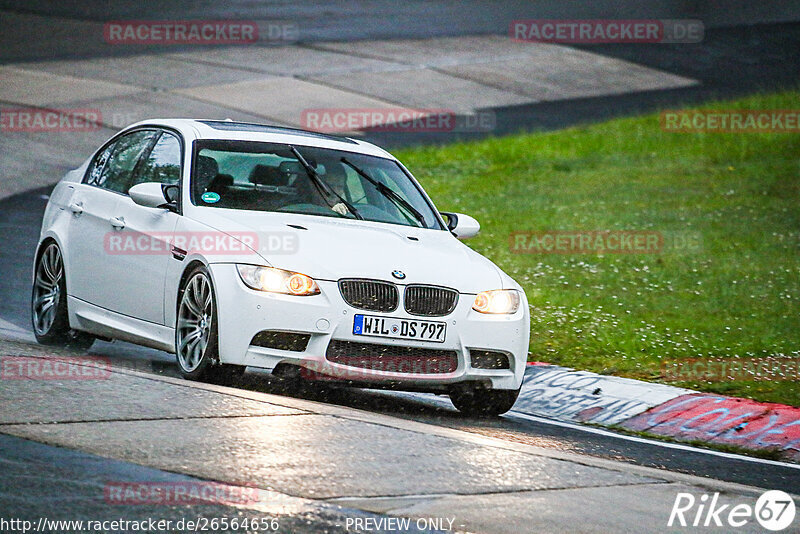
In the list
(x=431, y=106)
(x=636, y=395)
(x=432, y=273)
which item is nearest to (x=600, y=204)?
(x=431, y=106)

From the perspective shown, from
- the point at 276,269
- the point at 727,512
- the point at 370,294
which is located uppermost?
the point at 276,269

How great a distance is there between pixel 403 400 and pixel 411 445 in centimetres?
274

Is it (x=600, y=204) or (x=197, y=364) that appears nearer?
(x=197, y=364)

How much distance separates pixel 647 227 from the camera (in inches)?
719

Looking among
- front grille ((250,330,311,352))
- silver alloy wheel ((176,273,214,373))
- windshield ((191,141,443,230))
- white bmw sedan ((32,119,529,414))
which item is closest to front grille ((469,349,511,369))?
white bmw sedan ((32,119,529,414))

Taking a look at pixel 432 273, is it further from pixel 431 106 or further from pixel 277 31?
pixel 277 31

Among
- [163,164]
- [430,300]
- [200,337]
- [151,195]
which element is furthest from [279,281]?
[163,164]

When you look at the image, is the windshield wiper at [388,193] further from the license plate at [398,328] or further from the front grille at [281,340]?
the front grille at [281,340]

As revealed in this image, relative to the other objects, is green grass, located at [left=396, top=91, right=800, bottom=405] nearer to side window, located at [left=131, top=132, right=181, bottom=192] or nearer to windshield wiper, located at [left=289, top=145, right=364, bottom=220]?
windshield wiper, located at [left=289, top=145, right=364, bottom=220]

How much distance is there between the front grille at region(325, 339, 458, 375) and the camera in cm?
829

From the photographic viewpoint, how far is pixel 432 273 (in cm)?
856

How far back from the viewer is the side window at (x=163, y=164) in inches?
374

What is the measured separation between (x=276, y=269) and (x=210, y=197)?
→ 1.11m

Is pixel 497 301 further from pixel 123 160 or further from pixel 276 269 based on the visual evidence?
pixel 123 160
